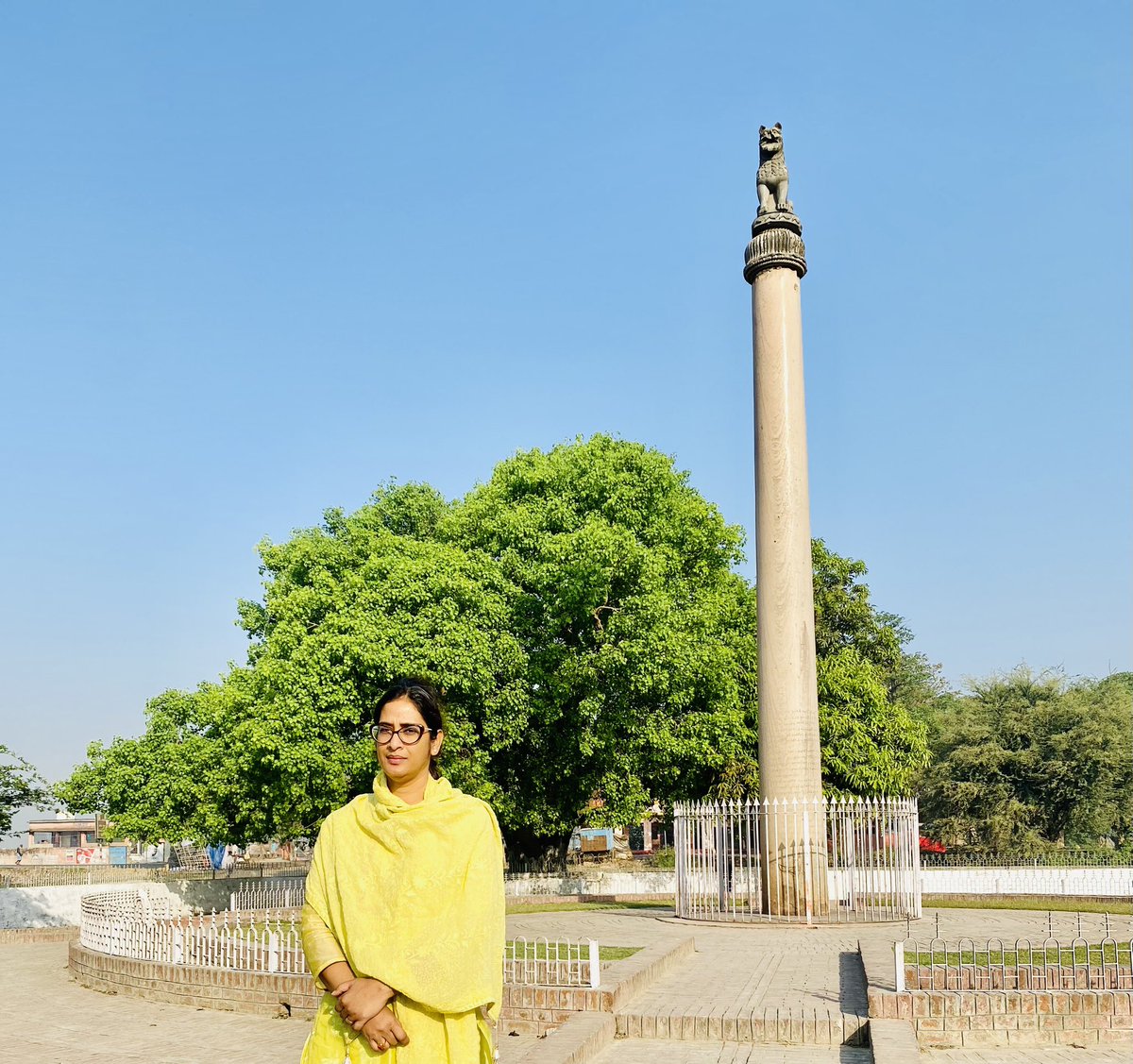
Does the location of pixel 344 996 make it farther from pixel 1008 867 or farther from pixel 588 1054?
pixel 1008 867

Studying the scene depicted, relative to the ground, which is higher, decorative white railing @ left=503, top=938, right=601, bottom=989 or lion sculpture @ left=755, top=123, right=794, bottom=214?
lion sculpture @ left=755, top=123, right=794, bottom=214

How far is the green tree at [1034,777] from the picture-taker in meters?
35.5

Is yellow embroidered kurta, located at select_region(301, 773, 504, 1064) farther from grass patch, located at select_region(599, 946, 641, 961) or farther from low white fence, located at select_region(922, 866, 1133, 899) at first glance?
low white fence, located at select_region(922, 866, 1133, 899)

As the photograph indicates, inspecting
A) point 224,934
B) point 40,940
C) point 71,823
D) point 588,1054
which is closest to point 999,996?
point 588,1054

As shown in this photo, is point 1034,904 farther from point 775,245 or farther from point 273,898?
point 273,898

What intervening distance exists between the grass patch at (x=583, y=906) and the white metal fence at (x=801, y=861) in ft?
10.5

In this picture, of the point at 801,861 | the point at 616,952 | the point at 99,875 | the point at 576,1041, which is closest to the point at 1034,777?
the point at 801,861

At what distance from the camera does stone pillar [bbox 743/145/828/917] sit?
59.6ft

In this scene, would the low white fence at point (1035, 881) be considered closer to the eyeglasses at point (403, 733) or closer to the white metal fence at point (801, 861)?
the white metal fence at point (801, 861)

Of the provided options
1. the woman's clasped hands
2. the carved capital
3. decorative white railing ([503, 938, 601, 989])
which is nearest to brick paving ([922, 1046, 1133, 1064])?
decorative white railing ([503, 938, 601, 989])

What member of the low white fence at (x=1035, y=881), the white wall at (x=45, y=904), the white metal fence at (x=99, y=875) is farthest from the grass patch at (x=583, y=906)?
the white metal fence at (x=99, y=875)

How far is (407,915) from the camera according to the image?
3.49m

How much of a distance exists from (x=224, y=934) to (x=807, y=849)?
31.0 feet

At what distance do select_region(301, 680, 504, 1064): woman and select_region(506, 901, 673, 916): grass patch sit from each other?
773 inches
